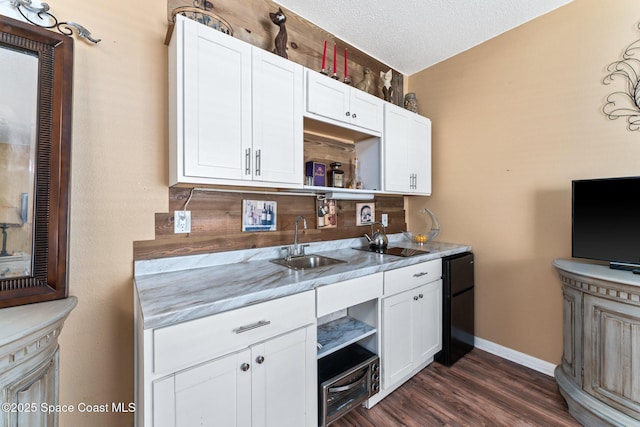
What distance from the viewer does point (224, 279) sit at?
1.38 m

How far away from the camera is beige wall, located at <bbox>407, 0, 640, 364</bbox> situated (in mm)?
1852

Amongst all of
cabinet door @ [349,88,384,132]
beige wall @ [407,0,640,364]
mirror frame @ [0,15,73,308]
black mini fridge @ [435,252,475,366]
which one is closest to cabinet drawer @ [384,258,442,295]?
black mini fridge @ [435,252,475,366]

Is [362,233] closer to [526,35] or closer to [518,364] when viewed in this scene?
[518,364]

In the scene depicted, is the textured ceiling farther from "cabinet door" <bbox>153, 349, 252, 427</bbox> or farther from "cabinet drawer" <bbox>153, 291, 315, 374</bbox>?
"cabinet door" <bbox>153, 349, 252, 427</bbox>

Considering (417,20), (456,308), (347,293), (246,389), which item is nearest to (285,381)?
(246,389)

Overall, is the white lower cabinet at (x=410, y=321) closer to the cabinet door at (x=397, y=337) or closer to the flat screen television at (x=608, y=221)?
the cabinet door at (x=397, y=337)

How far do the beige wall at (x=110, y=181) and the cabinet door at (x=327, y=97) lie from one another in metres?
0.87

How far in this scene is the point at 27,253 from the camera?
1.16 metres

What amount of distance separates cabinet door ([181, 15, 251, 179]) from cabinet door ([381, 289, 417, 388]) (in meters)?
1.26

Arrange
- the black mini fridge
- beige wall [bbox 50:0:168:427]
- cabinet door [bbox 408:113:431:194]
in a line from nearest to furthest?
1. beige wall [bbox 50:0:168:427]
2. the black mini fridge
3. cabinet door [bbox 408:113:431:194]

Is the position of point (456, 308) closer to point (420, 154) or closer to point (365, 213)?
point (365, 213)

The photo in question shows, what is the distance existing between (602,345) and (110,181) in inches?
111

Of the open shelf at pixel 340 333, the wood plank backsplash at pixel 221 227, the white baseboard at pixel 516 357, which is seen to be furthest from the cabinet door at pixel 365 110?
the white baseboard at pixel 516 357

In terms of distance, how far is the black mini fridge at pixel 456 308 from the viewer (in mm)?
2172
